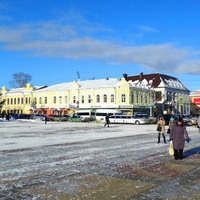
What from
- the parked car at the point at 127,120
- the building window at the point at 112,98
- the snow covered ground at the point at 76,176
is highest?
the building window at the point at 112,98

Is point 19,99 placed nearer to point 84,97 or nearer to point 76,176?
point 84,97

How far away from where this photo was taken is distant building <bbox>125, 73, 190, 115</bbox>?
247 ft

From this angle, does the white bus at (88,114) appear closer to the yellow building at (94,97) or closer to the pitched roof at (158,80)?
the yellow building at (94,97)

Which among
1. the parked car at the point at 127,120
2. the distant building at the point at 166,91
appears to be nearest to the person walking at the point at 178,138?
the parked car at the point at 127,120

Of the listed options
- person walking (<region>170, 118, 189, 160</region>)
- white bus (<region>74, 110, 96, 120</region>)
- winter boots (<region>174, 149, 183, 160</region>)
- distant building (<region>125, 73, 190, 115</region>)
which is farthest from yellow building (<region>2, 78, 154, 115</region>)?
winter boots (<region>174, 149, 183, 160</region>)

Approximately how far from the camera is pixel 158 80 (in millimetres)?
78875

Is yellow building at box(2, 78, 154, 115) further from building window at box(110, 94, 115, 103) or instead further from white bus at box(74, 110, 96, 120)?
white bus at box(74, 110, 96, 120)

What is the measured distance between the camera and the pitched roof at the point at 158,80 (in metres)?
78.0

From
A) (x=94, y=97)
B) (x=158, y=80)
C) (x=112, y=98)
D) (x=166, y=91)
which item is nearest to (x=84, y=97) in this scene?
(x=94, y=97)

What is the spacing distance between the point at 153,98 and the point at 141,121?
92.5 feet

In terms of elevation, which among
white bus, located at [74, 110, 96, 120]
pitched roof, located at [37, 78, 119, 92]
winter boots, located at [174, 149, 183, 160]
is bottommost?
winter boots, located at [174, 149, 183, 160]

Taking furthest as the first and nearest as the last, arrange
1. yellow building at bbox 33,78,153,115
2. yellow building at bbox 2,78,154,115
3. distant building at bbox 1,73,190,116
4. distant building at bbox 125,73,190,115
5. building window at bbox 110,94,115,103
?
distant building at bbox 125,73,190,115, building window at bbox 110,94,115,103, distant building at bbox 1,73,190,116, yellow building at bbox 2,78,154,115, yellow building at bbox 33,78,153,115

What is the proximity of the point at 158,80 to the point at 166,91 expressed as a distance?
4139 mm

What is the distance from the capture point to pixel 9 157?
1134 cm
